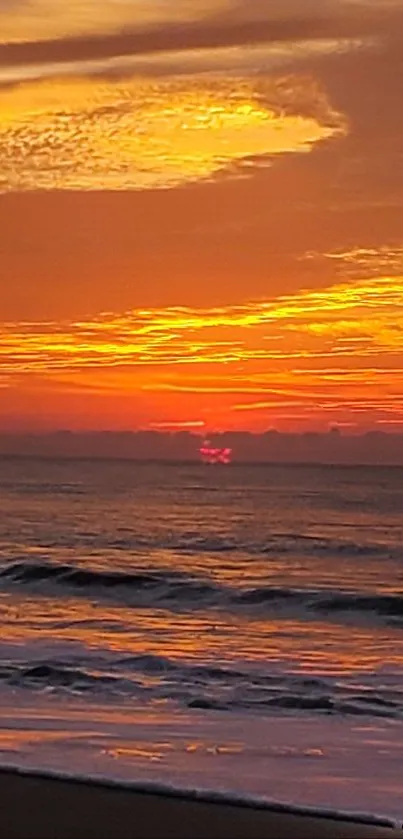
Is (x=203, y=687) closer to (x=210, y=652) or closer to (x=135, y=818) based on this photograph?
(x=210, y=652)

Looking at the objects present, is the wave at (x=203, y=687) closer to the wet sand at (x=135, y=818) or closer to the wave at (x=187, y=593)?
the wet sand at (x=135, y=818)

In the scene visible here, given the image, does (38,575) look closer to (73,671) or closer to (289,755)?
(73,671)

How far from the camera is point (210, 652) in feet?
38.0

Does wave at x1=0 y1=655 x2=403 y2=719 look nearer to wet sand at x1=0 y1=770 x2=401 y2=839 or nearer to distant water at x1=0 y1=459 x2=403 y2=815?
distant water at x1=0 y1=459 x2=403 y2=815

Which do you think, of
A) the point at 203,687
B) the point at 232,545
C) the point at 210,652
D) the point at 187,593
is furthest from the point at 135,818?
the point at 232,545

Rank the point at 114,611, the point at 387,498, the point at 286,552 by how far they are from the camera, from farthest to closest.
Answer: the point at 387,498
the point at 286,552
the point at 114,611

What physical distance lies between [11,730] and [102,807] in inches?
127

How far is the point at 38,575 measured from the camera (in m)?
20.8

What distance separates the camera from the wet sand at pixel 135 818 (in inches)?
140

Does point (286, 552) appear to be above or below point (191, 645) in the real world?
above

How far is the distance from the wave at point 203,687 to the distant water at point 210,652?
2cm

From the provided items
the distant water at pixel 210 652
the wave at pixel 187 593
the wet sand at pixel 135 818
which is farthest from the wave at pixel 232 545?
the wet sand at pixel 135 818

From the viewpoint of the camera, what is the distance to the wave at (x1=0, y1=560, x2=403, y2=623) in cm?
1703

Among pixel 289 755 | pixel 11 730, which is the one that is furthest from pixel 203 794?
pixel 11 730
